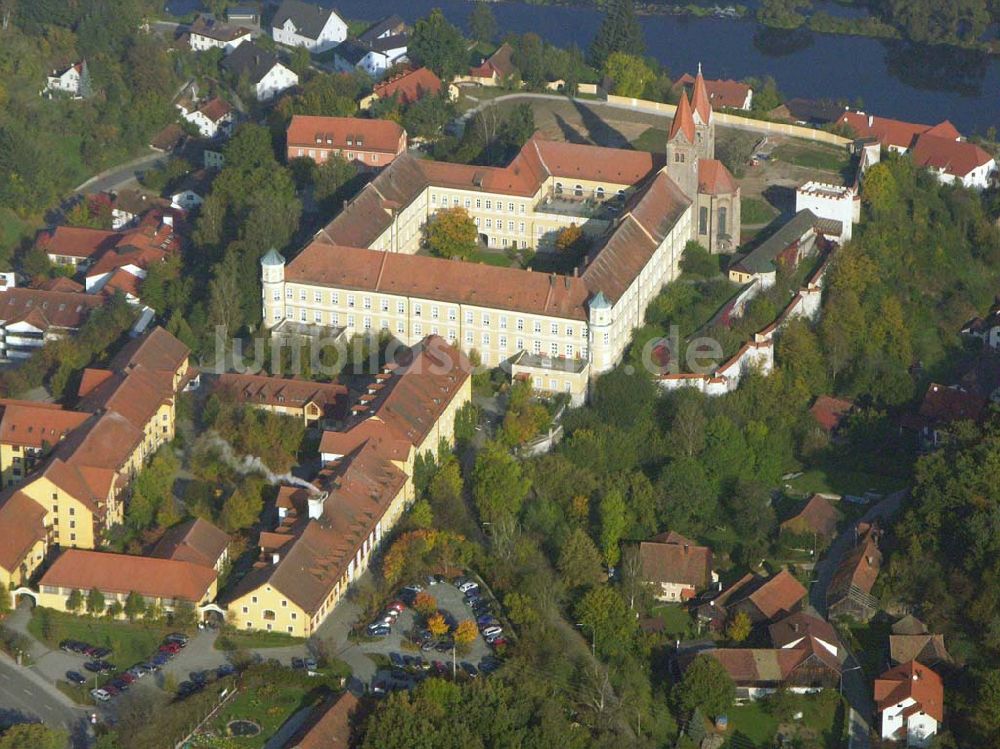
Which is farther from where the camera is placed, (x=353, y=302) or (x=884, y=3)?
(x=884, y=3)

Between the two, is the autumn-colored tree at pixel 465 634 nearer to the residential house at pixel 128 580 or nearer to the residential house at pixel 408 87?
the residential house at pixel 128 580

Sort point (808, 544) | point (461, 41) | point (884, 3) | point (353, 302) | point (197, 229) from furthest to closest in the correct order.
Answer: point (884, 3) < point (461, 41) < point (197, 229) < point (353, 302) < point (808, 544)

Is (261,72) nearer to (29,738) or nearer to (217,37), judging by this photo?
(217,37)

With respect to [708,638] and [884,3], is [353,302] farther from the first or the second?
[884,3]

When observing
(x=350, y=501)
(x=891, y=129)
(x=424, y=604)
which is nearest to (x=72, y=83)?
(x=891, y=129)

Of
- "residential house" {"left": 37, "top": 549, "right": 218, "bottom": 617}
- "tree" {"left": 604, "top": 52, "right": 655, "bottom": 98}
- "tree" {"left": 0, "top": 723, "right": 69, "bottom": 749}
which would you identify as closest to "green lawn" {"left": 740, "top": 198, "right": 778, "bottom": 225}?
"tree" {"left": 604, "top": 52, "right": 655, "bottom": 98}

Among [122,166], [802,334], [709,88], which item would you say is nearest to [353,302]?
[802,334]
